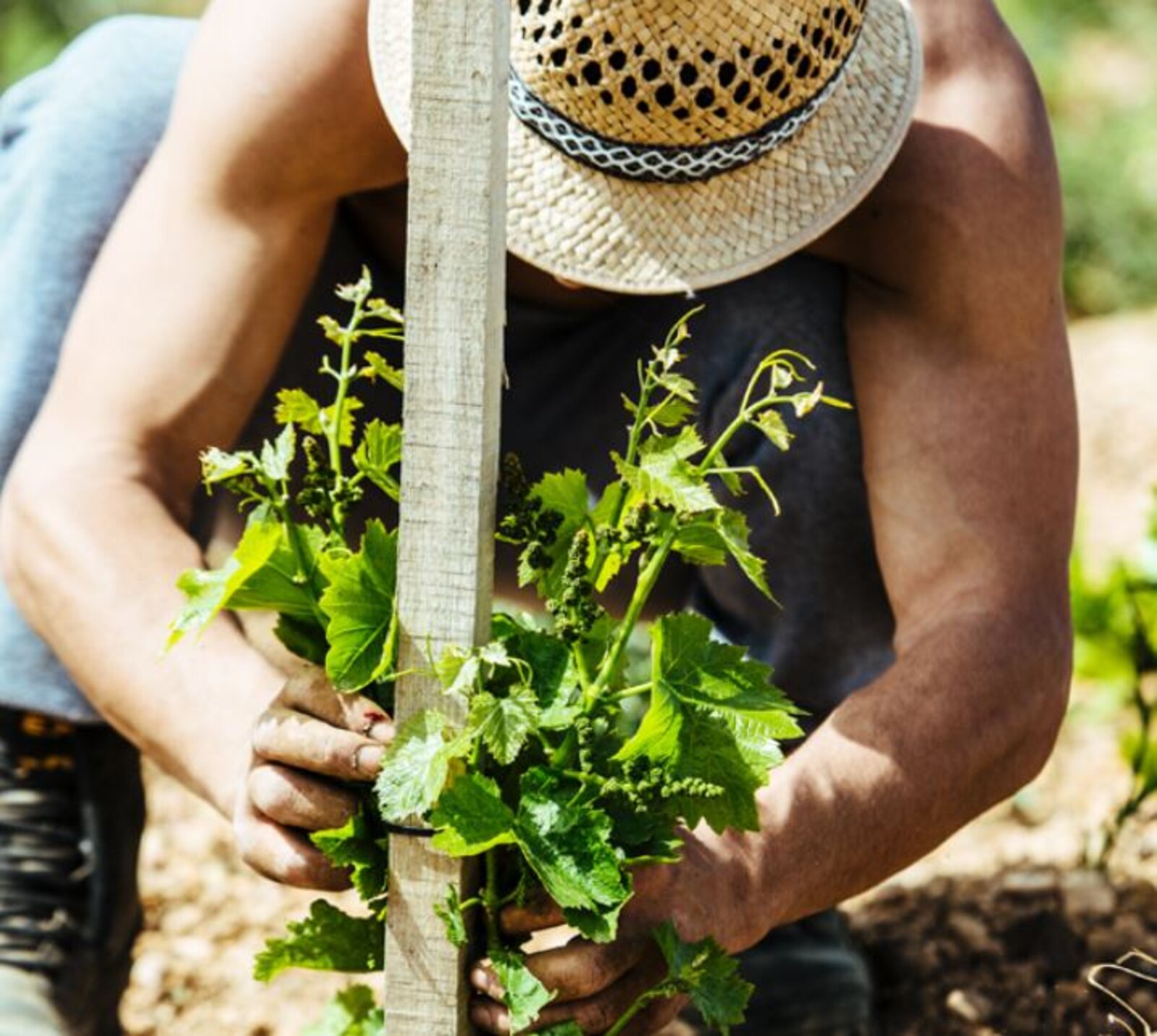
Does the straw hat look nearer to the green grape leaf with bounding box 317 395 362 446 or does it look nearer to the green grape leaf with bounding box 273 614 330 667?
the green grape leaf with bounding box 317 395 362 446

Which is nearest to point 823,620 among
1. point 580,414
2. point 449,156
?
point 580,414

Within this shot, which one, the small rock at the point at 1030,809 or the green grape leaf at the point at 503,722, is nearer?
the green grape leaf at the point at 503,722

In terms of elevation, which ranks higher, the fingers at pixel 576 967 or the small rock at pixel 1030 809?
the fingers at pixel 576 967

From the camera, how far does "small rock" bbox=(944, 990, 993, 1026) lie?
2164mm

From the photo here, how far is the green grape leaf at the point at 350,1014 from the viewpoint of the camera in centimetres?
177

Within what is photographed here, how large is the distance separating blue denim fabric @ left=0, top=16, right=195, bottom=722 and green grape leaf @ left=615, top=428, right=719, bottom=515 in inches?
42.6

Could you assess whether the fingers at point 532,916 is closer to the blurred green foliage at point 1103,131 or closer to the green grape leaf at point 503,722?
the green grape leaf at point 503,722

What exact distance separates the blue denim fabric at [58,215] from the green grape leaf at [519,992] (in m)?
0.94

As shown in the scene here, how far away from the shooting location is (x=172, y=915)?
2.69 metres

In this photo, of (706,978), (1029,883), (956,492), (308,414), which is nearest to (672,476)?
(308,414)

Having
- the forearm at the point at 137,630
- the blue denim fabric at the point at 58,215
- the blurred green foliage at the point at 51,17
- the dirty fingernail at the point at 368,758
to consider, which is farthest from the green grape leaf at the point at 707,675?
the blurred green foliage at the point at 51,17

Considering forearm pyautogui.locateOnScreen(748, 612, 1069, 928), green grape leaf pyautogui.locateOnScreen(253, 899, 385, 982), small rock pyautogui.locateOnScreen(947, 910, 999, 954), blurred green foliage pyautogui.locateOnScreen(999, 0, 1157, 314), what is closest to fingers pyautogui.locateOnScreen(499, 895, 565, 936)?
green grape leaf pyautogui.locateOnScreen(253, 899, 385, 982)

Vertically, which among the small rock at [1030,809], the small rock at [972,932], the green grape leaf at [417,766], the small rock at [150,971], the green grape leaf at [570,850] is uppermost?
the green grape leaf at [417,766]

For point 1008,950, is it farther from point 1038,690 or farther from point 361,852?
point 361,852
